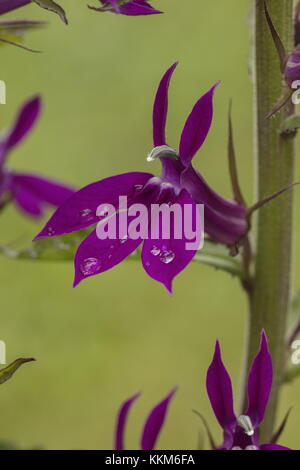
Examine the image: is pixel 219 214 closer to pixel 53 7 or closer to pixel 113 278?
pixel 53 7

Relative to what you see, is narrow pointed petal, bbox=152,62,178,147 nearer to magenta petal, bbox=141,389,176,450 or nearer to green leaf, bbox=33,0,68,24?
green leaf, bbox=33,0,68,24

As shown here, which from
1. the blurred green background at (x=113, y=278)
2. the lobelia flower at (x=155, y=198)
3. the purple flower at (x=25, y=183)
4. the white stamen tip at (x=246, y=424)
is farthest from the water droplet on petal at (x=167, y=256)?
the blurred green background at (x=113, y=278)

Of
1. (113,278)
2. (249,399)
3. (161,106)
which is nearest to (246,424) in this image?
(249,399)

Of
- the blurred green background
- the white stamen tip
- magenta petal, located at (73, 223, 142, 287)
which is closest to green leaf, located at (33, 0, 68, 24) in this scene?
magenta petal, located at (73, 223, 142, 287)

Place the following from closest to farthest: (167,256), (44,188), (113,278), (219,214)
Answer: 1. (167,256)
2. (219,214)
3. (44,188)
4. (113,278)

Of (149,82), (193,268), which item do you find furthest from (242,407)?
(149,82)

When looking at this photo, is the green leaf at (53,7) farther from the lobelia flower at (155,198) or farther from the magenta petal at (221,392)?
the magenta petal at (221,392)
